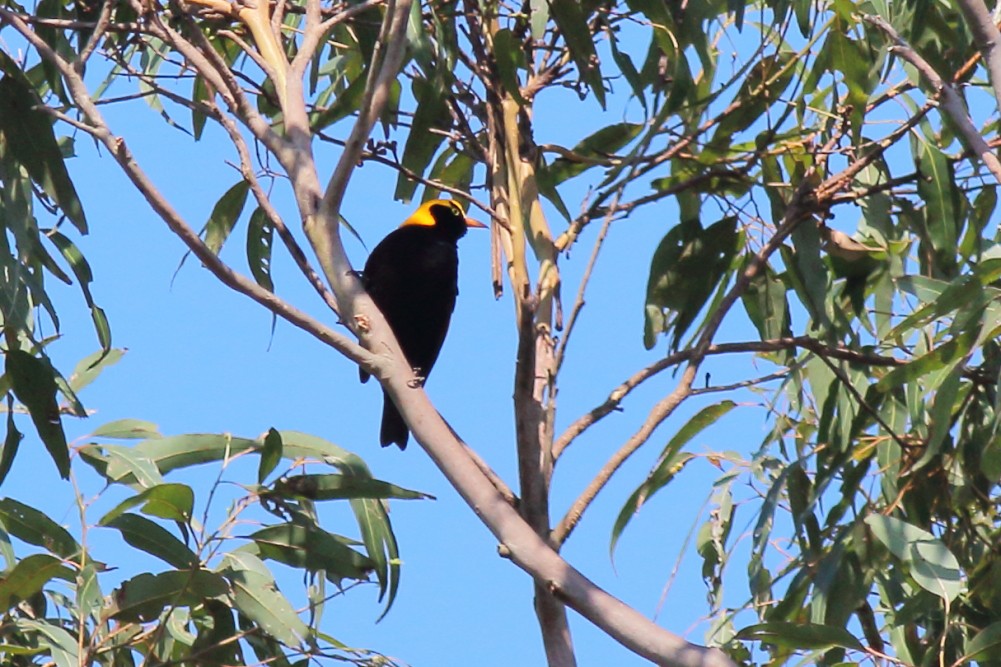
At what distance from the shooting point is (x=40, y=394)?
2.03 meters

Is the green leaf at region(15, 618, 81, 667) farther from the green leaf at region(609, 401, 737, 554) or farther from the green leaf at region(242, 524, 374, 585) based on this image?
the green leaf at region(609, 401, 737, 554)

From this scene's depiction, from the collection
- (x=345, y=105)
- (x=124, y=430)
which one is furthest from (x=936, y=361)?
(x=124, y=430)

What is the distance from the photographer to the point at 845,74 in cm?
202

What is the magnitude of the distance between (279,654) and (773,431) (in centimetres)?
94

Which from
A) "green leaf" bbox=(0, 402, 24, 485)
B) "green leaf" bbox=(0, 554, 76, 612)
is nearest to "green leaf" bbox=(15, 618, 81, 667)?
"green leaf" bbox=(0, 554, 76, 612)

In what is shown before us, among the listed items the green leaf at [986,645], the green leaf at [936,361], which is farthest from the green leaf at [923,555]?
the green leaf at [936,361]

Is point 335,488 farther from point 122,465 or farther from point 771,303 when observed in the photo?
point 771,303

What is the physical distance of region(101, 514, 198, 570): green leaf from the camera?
1.83 m

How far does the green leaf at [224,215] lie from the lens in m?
2.36

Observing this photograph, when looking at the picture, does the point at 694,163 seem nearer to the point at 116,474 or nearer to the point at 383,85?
the point at 383,85

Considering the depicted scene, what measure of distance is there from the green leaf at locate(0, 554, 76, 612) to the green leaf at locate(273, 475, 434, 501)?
31 centimetres

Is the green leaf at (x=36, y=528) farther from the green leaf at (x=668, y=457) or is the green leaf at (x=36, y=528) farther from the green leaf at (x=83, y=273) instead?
the green leaf at (x=668, y=457)

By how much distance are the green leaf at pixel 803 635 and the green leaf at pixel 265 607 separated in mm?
615

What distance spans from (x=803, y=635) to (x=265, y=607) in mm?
720
